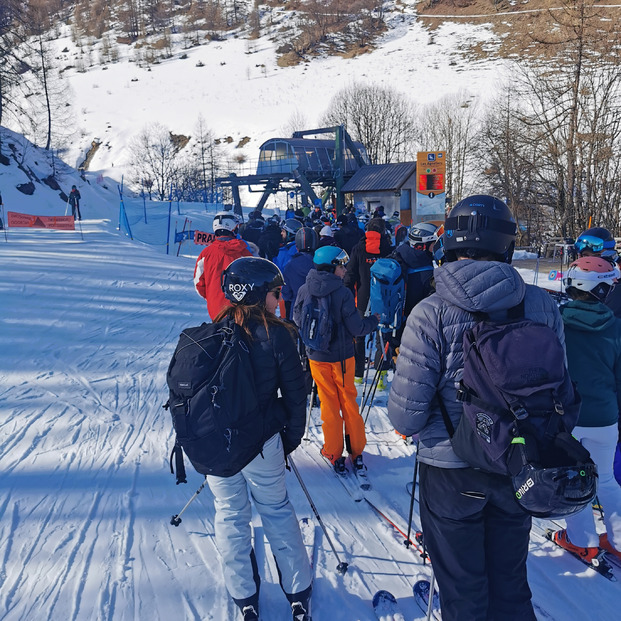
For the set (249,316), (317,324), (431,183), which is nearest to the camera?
(249,316)

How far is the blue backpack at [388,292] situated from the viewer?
178 inches

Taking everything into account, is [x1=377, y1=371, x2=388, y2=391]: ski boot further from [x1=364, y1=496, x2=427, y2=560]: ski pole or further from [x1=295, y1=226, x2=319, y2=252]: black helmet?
[x1=364, y1=496, x2=427, y2=560]: ski pole

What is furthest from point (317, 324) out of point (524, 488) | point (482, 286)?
point (524, 488)

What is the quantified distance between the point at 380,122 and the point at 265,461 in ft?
143

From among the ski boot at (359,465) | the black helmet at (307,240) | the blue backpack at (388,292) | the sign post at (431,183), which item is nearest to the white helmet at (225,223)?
the black helmet at (307,240)

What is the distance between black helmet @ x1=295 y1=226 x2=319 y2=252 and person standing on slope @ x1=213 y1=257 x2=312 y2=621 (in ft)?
10.1

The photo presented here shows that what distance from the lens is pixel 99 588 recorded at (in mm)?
2641

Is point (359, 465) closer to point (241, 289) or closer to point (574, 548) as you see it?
point (574, 548)

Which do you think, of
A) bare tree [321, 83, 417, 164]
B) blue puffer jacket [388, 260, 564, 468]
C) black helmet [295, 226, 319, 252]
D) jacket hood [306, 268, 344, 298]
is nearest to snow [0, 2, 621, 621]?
blue puffer jacket [388, 260, 564, 468]

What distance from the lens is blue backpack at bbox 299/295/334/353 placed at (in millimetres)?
3721

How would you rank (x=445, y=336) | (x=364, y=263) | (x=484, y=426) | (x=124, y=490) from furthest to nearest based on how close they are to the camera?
(x=364, y=263), (x=124, y=490), (x=445, y=336), (x=484, y=426)

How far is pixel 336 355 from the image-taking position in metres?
3.83

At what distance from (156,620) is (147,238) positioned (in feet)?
61.6

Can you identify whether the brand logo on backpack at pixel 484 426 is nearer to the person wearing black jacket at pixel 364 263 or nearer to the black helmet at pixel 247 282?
the black helmet at pixel 247 282
